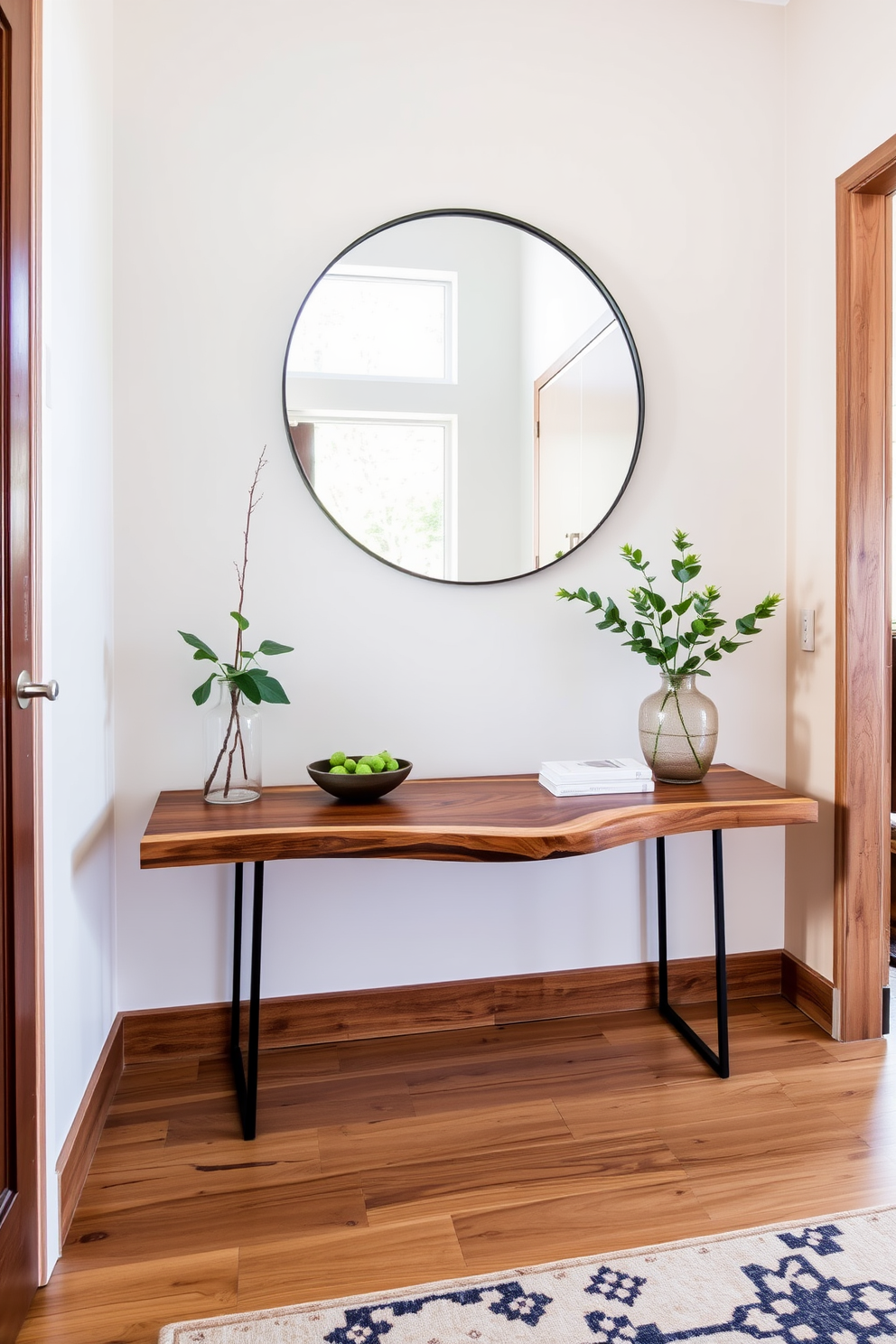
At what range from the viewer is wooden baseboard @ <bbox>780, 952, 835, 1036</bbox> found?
221 centimetres

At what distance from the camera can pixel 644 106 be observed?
89.4 inches

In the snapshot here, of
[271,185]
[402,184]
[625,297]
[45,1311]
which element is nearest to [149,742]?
[45,1311]

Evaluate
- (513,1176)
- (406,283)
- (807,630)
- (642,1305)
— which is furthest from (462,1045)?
(406,283)

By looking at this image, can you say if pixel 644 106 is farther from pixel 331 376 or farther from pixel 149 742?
pixel 149 742

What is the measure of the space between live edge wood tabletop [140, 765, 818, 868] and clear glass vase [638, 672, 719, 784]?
44 millimetres

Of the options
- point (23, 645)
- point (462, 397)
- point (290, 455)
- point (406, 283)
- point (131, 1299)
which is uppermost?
point (406, 283)

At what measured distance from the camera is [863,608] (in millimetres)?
2145

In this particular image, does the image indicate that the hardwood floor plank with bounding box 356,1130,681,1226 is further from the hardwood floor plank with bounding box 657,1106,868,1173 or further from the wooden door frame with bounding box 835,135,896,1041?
the wooden door frame with bounding box 835,135,896,1041

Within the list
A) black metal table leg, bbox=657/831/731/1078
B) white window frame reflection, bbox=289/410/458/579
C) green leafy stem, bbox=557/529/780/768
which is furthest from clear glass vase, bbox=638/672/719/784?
white window frame reflection, bbox=289/410/458/579

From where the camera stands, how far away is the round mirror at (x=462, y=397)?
212cm

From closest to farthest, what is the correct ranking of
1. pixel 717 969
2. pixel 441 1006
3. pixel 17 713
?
pixel 17 713
pixel 717 969
pixel 441 1006

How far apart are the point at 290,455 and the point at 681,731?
1.16m

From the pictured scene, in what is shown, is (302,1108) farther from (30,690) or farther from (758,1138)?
(30,690)

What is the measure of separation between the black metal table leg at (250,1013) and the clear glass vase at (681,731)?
3.22 ft
